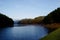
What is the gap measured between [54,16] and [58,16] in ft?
36.2

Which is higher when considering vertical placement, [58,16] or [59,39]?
[58,16]

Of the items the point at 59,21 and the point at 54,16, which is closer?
the point at 59,21

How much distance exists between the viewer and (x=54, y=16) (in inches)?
7751

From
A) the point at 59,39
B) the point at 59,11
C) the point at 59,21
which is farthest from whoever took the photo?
the point at 59,11

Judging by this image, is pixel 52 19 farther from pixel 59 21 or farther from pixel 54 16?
pixel 59 21

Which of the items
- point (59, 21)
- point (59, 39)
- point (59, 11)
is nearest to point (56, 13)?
point (59, 11)

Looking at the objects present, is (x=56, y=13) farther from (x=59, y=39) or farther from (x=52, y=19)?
(x=59, y=39)

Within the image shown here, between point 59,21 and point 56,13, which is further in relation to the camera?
point 56,13

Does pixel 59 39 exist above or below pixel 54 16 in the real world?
below

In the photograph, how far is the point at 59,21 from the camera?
586ft

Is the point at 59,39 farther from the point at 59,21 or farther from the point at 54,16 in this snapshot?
the point at 54,16

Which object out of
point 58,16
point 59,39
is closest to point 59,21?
point 58,16

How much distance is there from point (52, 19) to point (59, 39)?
16881cm

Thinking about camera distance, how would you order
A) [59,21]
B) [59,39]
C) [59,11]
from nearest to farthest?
[59,39] < [59,21] < [59,11]
